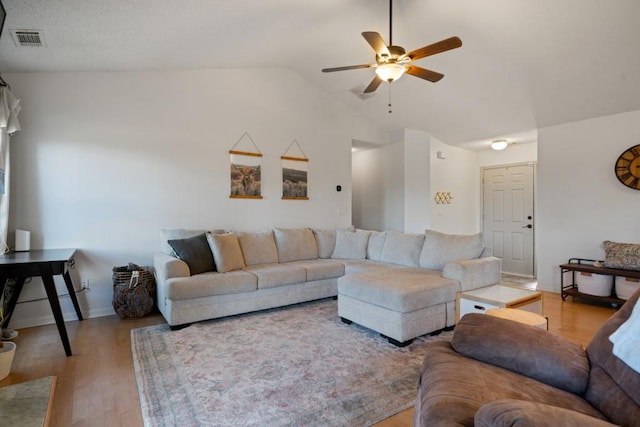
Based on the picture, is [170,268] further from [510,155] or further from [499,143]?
[510,155]

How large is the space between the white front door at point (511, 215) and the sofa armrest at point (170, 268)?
556 cm

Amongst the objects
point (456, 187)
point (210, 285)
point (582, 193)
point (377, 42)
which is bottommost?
point (210, 285)

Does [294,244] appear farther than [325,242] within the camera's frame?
No

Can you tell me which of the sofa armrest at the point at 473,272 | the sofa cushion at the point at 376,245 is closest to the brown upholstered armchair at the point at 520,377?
the sofa armrest at the point at 473,272

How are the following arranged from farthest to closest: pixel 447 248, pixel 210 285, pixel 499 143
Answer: pixel 499 143 < pixel 447 248 < pixel 210 285

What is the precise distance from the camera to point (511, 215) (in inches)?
243

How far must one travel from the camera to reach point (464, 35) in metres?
3.44

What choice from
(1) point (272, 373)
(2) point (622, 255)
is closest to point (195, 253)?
(1) point (272, 373)

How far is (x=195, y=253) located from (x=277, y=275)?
0.90 m

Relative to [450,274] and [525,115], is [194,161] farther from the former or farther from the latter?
[525,115]

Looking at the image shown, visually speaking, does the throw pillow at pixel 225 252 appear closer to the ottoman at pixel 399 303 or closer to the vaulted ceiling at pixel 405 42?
the ottoman at pixel 399 303

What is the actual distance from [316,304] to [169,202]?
2158 mm

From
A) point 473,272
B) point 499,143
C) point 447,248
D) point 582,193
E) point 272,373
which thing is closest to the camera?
point 272,373

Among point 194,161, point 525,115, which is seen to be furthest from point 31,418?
point 525,115
